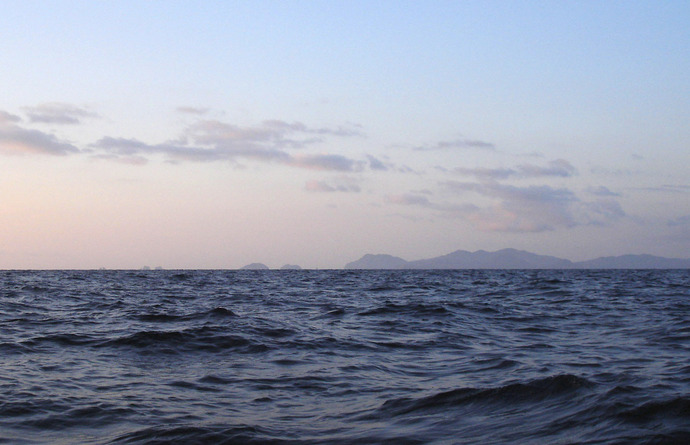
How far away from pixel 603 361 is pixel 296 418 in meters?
7.49

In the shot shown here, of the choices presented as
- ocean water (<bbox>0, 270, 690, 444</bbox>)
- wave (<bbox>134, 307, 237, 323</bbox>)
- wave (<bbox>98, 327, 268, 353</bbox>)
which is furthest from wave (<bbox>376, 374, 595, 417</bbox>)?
wave (<bbox>134, 307, 237, 323</bbox>)

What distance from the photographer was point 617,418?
8.54 meters

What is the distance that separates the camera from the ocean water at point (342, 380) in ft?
27.5

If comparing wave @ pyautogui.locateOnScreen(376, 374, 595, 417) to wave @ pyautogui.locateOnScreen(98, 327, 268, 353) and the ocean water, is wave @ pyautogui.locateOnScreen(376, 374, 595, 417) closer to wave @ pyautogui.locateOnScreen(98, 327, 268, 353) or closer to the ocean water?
the ocean water

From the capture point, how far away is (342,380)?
39.3 feet

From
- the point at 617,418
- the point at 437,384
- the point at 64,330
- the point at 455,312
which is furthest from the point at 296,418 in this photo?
the point at 455,312

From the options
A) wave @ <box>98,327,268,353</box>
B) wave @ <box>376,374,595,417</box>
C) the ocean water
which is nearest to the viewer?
the ocean water

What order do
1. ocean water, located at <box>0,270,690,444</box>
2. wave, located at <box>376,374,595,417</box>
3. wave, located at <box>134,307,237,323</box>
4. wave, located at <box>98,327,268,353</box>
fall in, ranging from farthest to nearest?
wave, located at <box>134,307,237,323</box> < wave, located at <box>98,327,268,353</box> < wave, located at <box>376,374,595,417</box> < ocean water, located at <box>0,270,690,444</box>

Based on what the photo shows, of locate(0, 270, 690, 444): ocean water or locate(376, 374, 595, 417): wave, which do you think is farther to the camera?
locate(376, 374, 595, 417): wave

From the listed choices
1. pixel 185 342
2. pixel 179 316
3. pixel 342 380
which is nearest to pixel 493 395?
pixel 342 380

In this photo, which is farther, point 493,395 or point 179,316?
point 179,316

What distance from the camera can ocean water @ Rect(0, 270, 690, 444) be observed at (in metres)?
8.37

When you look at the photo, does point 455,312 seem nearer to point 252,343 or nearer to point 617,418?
point 252,343

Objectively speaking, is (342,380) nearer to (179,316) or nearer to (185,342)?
(185,342)
